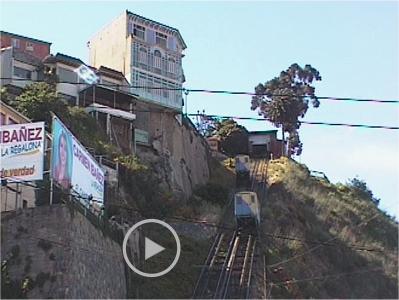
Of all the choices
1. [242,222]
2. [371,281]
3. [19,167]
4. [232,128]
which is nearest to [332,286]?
[371,281]

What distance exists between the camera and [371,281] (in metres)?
39.8

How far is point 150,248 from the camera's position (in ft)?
107

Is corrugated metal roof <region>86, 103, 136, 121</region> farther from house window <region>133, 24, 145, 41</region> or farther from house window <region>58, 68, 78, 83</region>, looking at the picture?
house window <region>133, 24, 145, 41</region>

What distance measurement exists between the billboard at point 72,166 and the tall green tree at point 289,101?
34.5 m

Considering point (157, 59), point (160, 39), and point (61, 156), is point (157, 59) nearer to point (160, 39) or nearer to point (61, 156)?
point (160, 39)

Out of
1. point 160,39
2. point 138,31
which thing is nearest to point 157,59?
point 160,39

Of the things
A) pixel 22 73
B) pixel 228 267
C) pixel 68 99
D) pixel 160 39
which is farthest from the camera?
pixel 160 39

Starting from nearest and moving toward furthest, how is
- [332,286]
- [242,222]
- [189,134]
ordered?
[332,286]
[242,222]
[189,134]

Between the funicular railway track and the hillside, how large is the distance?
101 centimetres

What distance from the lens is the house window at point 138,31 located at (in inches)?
2103

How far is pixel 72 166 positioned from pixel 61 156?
110cm

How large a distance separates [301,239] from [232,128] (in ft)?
87.5

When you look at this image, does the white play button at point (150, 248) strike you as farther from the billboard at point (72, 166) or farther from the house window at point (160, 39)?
the house window at point (160, 39)

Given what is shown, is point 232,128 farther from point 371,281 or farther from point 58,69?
point 371,281
